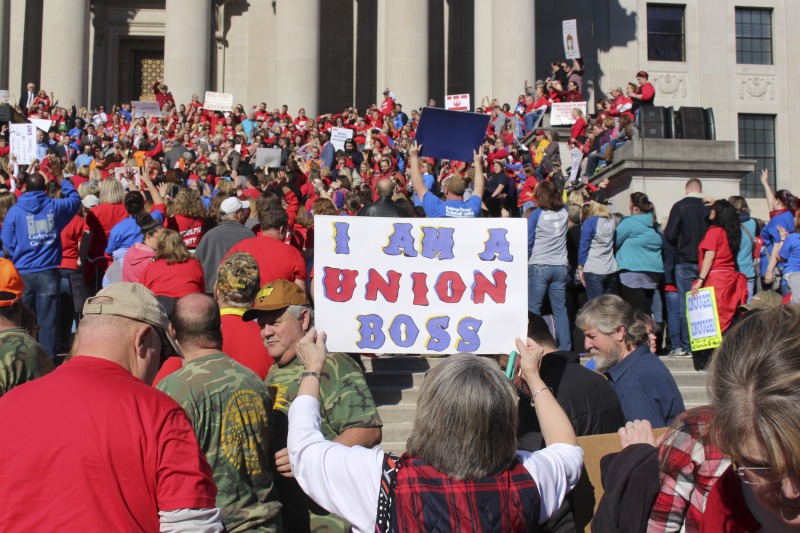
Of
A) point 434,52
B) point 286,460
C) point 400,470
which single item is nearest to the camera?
point 400,470

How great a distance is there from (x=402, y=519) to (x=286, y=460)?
4.10ft

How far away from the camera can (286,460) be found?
14.5 ft

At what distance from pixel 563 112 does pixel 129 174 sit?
1229 cm

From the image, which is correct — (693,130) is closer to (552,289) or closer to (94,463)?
(552,289)

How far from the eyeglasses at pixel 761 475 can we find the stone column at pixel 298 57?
27.4 metres

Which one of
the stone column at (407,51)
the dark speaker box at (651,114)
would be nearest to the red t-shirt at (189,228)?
the dark speaker box at (651,114)

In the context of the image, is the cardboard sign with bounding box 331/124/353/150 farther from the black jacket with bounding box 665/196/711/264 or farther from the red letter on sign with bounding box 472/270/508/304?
the red letter on sign with bounding box 472/270/508/304

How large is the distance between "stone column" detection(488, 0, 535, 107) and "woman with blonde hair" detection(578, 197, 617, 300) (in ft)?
63.9

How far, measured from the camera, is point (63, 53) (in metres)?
29.4

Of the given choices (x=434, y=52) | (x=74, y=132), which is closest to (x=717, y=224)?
(x=74, y=132)

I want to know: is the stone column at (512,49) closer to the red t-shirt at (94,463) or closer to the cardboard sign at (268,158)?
the cardboard sign at (268,158)

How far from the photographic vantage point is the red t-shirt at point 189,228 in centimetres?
1046

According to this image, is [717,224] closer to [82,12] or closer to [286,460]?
[286,460]

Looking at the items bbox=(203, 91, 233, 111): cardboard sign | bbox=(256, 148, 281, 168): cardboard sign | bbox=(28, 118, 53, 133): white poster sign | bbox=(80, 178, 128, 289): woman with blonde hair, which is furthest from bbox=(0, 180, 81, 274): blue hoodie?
bbox=(203, 91, 233, 111): cardboard sign
